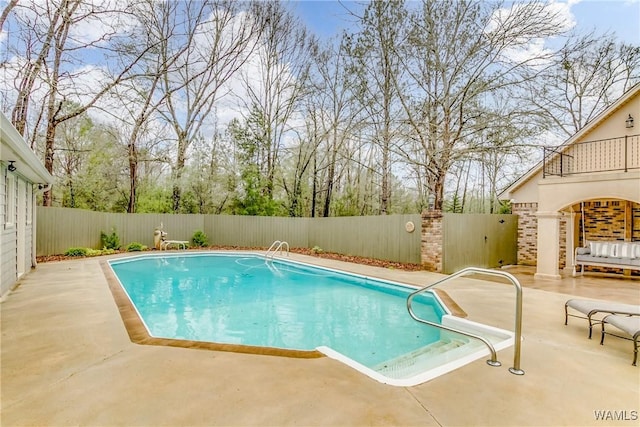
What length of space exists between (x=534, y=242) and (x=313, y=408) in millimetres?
10454

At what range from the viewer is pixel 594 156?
354 inches

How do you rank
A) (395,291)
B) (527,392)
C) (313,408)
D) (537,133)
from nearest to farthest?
(313,408)
(527,392)
(395,291)
(537,133)

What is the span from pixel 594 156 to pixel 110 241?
16195 mm

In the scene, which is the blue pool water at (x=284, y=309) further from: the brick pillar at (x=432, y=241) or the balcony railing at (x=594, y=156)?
the balcony railing at (x=594, y=156)

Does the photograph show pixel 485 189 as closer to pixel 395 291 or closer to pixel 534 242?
pixel 534 242

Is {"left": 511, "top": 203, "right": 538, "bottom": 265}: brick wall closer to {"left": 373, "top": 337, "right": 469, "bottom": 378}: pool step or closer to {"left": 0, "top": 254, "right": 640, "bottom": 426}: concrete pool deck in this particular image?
{"left": 0, "top": 254, "right": 640, "bottom": 426}: concrete pool deck

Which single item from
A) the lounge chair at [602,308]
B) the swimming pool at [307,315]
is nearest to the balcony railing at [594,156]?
the lounge chair at [602,308]

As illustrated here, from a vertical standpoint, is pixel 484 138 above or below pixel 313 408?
above

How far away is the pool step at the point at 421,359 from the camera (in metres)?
3.35

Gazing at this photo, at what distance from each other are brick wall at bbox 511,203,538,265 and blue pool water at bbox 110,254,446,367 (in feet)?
18.7

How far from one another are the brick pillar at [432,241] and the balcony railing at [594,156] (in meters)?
2.97

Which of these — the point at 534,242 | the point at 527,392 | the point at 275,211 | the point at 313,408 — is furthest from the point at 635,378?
the point at 275,211

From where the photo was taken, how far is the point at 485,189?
19219 mm

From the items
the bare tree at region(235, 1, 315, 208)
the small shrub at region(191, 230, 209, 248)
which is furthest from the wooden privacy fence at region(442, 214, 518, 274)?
the small shrub at region(191, 230, 209, 248)
